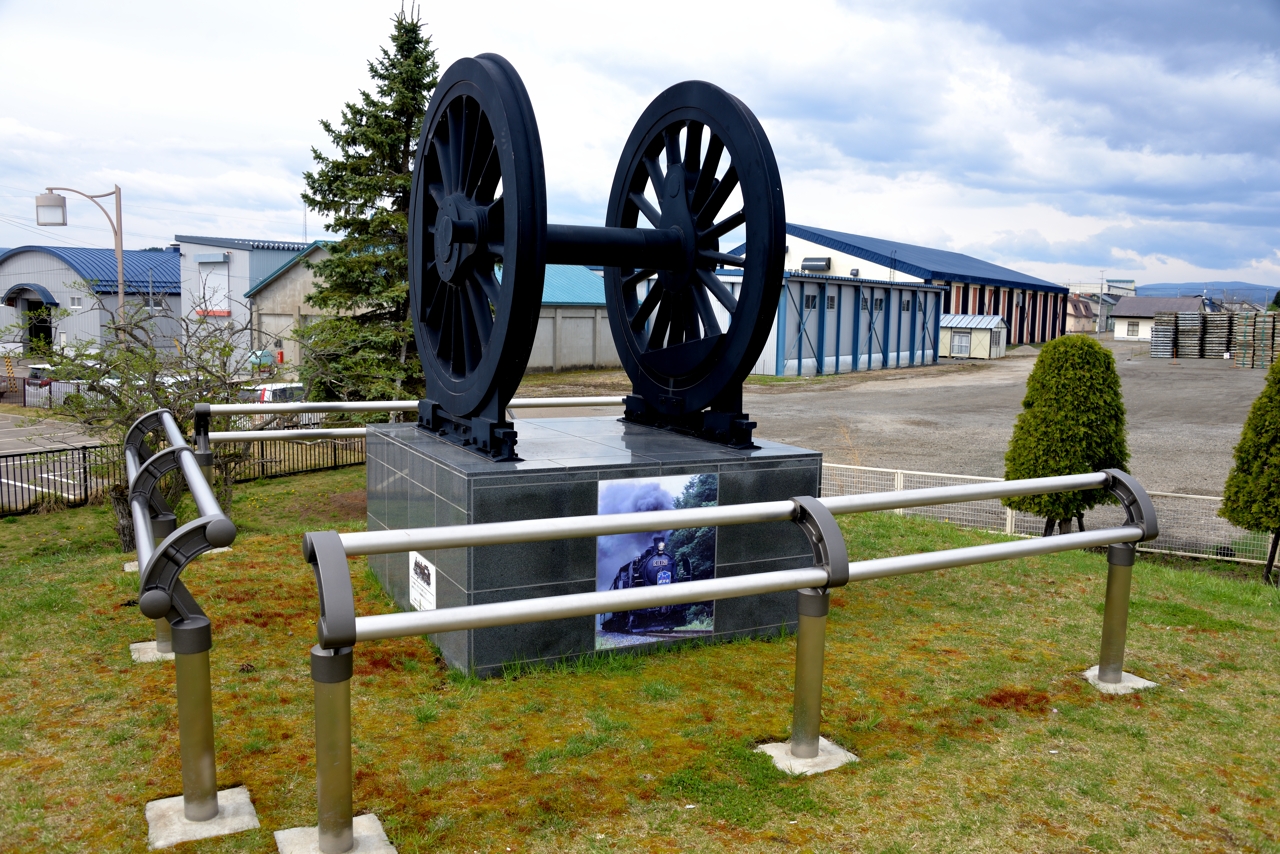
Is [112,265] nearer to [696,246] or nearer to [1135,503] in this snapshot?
[696,246]

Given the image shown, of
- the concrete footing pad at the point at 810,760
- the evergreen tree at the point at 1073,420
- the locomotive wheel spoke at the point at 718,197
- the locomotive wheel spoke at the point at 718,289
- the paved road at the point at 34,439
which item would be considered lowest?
the paved road at the point at 34,439

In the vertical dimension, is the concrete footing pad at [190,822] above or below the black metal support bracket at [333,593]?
below

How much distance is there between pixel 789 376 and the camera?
36562 millimetres

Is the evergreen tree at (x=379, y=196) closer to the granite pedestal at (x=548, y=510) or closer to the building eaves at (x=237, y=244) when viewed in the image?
the granite pedestal at (x=548, y=510)

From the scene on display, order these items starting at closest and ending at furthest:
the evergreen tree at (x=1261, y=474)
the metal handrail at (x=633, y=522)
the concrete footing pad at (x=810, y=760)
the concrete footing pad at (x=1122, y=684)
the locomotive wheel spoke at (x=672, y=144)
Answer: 1. the metal handrail at (x=633, y=522)
2. the concrete footing pad at (x=810, y=760)
3. the concrete footing pad at (x=1122, y=684)
4. the locomotive wheel spoke at (x=672, y=144)
5. the evergreen tree at (x=1261, y=474)

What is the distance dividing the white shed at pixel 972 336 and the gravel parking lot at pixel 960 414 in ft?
14.5

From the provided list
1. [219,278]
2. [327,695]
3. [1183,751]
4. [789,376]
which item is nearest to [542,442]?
[327,695]

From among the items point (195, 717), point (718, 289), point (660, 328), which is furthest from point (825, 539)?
point (660, 328)

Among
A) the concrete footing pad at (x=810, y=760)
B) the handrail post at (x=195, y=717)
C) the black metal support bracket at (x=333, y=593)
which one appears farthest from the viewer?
the concrete footing pad at (x=810, y=760)

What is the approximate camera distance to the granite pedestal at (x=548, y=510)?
4.61 meters

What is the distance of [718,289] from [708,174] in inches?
28.4

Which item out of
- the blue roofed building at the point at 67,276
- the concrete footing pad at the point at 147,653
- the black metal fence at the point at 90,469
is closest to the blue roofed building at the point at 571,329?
the blue roofed building at the point at 67,276

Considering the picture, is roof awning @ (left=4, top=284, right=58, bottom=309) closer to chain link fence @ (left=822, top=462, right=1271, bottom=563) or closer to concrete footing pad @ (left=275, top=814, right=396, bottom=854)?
chain link fence @ (left=822, top=462, right=1271, bottom=563)

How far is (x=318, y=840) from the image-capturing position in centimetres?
285
